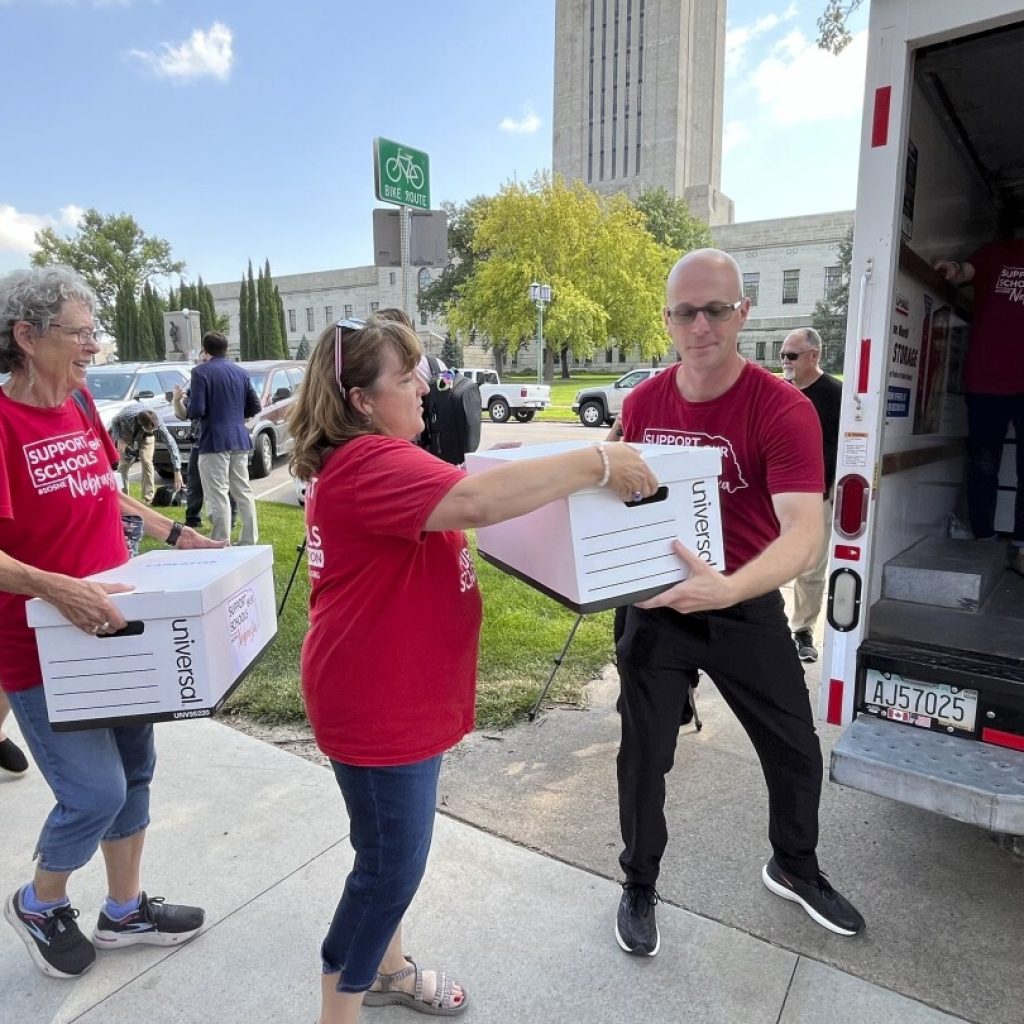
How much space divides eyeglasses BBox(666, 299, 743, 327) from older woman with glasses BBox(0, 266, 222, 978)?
63.0 inches

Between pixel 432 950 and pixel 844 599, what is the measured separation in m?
1.74

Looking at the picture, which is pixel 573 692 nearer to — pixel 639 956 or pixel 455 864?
pixel 455 864

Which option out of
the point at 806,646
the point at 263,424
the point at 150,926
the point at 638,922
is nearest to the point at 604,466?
the point at 638,922

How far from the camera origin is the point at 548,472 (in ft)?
4.55

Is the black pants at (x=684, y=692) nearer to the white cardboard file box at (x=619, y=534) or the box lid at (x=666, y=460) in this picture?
the white cardboard file box at (x=619, y=534)

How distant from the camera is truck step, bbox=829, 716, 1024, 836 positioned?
2020 millimetres

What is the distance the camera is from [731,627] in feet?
7.02

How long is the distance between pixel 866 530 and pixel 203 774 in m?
2.87

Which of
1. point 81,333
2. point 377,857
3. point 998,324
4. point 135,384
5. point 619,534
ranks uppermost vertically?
point 998,324

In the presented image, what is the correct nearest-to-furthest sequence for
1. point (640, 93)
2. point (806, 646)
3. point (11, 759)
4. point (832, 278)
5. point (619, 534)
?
point (619, 534) < point (11, 759) < point (806, 646) < point (832, 278) < point (640, 93)

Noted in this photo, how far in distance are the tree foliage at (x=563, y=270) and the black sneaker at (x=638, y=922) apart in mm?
30281

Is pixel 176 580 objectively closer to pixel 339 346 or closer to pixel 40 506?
pixel 40 506

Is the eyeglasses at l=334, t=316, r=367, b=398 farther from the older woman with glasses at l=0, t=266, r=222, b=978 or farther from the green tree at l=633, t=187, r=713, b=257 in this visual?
the green tree at l=633, t=187, r=713, b=257

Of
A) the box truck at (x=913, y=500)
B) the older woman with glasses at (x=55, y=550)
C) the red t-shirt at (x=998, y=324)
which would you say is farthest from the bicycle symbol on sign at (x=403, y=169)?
the older woman with glasses at (x=55, y=550)
